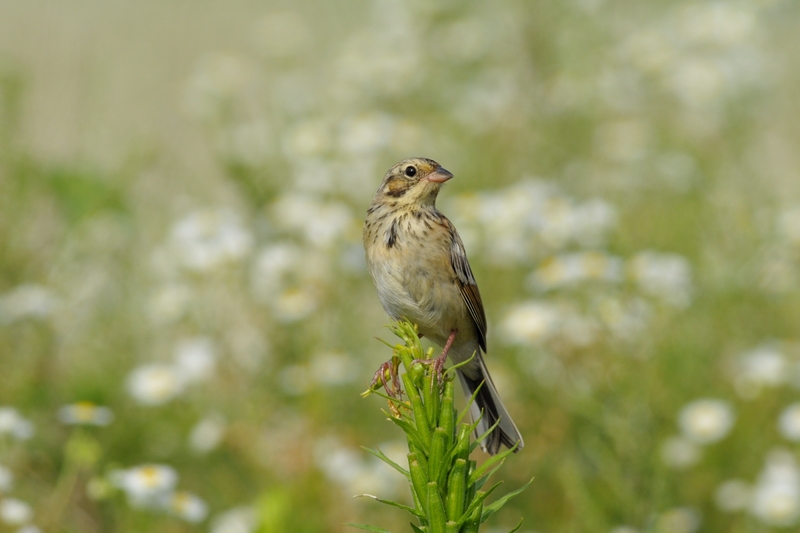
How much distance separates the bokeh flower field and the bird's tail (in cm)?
54

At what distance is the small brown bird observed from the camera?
3.33 meters

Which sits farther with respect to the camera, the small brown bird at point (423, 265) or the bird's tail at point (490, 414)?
the small brown bird at point (423, 265)

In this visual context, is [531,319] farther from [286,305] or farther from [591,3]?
[591,3]

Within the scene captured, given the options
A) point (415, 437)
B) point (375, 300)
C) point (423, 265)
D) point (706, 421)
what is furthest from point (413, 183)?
point (375, 300)

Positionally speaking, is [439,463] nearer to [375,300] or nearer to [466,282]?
[466,282]

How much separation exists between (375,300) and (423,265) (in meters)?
2.77

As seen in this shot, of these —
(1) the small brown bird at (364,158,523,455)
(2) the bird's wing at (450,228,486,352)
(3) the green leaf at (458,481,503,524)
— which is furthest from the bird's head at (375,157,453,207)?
(3) the green leaf at (458,481,503,524)

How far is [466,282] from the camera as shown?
11.5 ft

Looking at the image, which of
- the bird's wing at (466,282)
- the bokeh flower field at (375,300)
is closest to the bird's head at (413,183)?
the bird's wing at (466,282)

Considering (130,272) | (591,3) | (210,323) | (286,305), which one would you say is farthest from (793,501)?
(591,3)

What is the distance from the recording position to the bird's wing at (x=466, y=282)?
11.4 ft

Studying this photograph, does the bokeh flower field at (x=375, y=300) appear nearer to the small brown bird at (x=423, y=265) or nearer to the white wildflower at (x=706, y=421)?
the white wildflower at (x=706, y=421)

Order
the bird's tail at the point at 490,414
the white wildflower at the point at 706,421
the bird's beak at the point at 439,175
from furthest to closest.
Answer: the white wildflower at the point at 706,421
the bird's beak at the point at 439,175
the bird's tail at the point at 490,414

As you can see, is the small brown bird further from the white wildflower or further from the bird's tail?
the white wildflower
